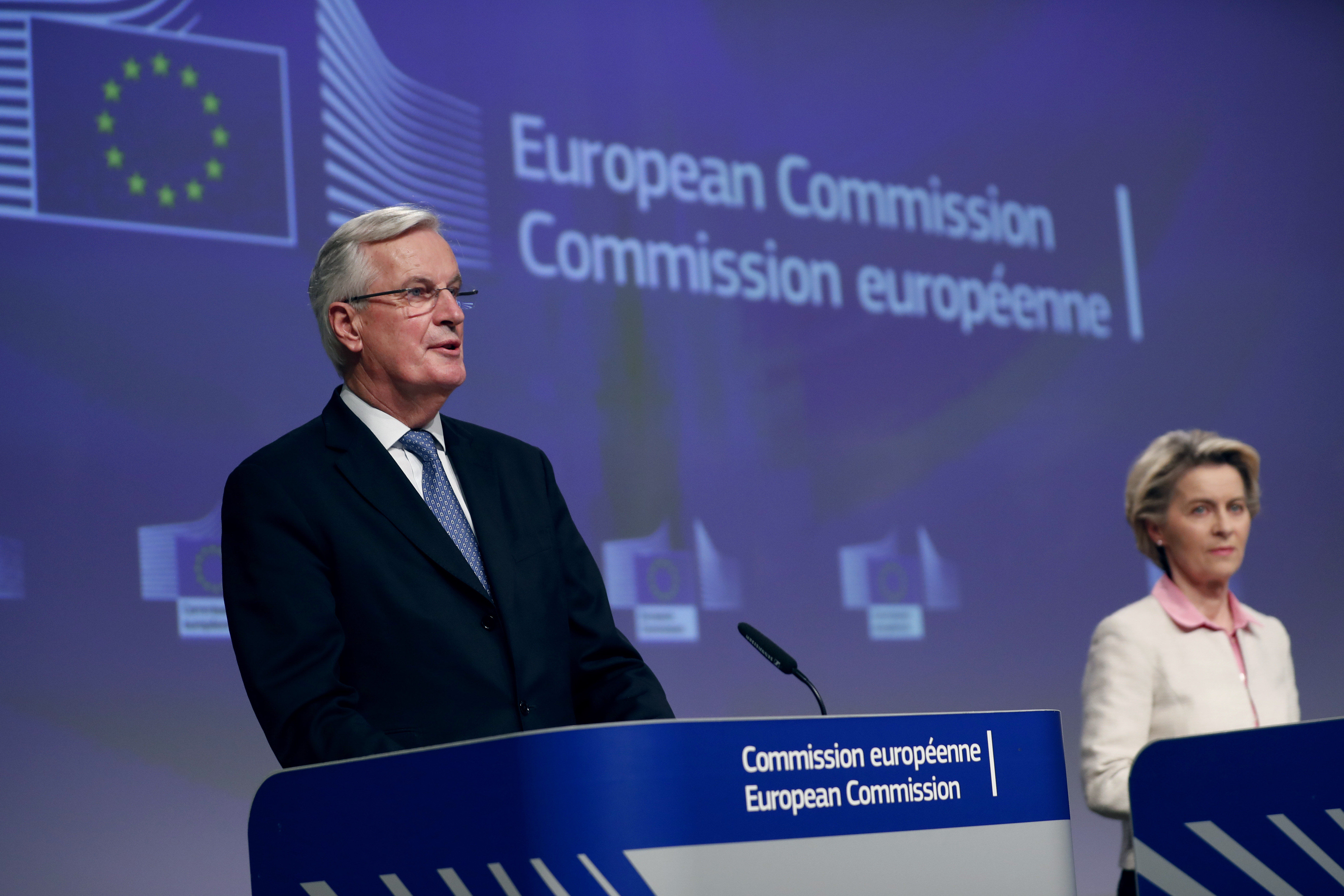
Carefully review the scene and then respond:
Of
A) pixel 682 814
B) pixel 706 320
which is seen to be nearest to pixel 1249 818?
pixel 682 814

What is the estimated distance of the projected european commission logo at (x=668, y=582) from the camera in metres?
4.35

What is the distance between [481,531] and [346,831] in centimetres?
66

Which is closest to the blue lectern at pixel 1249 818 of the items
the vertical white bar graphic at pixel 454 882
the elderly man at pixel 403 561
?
the elderly man at pixel 403 561

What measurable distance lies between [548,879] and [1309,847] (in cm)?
106

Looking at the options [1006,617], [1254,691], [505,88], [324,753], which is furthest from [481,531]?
[1006,617]

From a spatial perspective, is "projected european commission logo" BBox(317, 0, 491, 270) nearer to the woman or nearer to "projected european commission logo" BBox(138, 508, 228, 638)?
"projected european commission logo" BBox(138, 508, 228, 638)

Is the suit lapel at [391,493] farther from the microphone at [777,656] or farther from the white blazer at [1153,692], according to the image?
the white blazer at [1153,692]

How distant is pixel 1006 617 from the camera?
199 inches

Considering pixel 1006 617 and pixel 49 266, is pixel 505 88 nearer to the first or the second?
pixel 49 266

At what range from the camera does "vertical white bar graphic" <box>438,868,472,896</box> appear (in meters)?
1.39

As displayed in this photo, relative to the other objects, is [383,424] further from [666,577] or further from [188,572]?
[666,577]

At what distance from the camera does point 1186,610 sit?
9.76 ft

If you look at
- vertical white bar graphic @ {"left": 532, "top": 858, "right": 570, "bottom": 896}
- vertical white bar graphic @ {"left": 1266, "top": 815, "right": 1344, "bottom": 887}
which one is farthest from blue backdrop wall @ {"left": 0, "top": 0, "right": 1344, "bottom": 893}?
vertical white bar graphic @ {"left": 1266, "top": 815, "right": 1344, "bottom": 887}

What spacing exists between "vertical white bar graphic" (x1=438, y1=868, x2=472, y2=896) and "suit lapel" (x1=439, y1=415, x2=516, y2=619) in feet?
2.05
